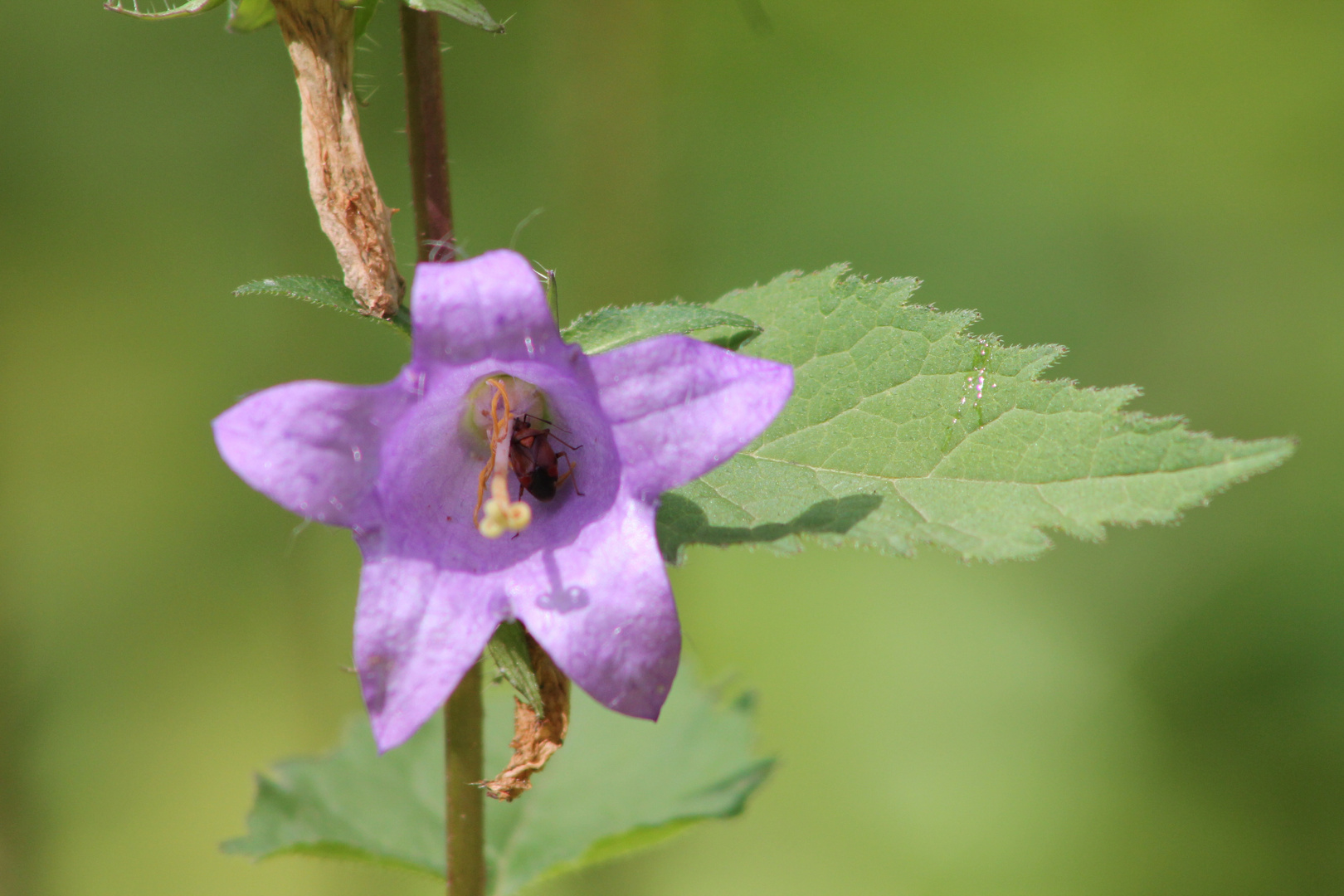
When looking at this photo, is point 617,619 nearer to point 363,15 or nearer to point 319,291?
point 319,291

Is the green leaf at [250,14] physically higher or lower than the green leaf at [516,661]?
higher

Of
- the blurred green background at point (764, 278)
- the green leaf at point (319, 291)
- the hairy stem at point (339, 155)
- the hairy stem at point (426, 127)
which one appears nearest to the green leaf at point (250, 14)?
the hairy stem at point (339, 155)

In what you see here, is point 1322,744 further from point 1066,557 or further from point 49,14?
point 49,14

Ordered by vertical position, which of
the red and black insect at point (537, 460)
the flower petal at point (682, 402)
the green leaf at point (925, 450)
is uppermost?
the flower petal at point (682, 402)

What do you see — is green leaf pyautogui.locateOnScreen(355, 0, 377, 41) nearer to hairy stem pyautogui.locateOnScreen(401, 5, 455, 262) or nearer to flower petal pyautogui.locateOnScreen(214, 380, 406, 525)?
hairy stem pyautogui.locateOnScreen(401, 5, 455, 262)

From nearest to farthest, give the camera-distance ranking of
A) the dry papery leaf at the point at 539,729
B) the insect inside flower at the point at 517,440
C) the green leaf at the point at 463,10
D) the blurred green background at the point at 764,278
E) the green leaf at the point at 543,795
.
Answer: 1. the green leaf at the point at 463,10
2. the dry papery leaf at the point at 539,729
3. the insect inside flower at the point at 517,440
4. the green leaf at the point at 543,795
5. the blurred green background at the point at 764,278

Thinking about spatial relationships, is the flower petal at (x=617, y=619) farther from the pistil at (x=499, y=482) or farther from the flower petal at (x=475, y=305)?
the flower petal at (x=475, y=305)
